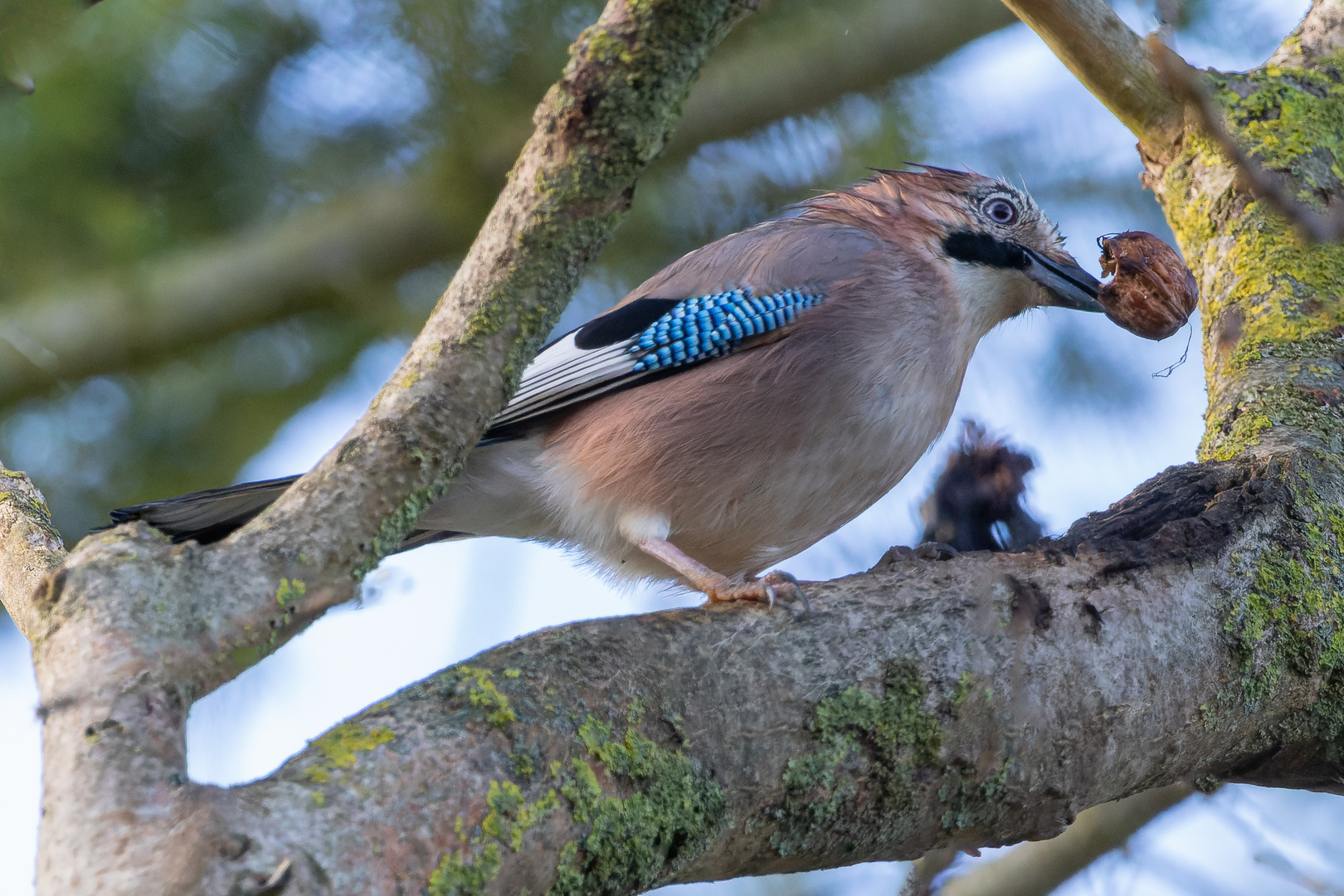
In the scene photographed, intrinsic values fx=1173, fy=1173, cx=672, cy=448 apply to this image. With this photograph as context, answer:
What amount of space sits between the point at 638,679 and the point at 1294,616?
1513 millimetres

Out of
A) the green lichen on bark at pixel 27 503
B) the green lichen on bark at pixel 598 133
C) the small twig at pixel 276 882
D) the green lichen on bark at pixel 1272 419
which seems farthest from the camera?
the green lichen on bark at pixel 1272 419

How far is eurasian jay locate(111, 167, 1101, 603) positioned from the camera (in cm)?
325

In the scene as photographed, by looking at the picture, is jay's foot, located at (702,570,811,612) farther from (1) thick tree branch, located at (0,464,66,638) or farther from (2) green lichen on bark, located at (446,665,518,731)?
(1) thick tree branch, located at (0,464,66,638)

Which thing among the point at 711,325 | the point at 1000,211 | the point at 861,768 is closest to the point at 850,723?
the point at 861,768

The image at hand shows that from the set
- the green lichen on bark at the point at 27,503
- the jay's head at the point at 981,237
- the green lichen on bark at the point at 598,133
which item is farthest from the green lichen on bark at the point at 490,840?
the jay's head at the point at 981,237

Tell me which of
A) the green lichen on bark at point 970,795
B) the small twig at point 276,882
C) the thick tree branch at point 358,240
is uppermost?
the thick tree branch at point 358,240

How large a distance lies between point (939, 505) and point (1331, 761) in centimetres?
112

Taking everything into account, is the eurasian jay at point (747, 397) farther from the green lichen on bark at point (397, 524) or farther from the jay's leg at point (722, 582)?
the green lichen on bark at point (397, 524)

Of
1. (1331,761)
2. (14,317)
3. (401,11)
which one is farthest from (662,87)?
(14,317)

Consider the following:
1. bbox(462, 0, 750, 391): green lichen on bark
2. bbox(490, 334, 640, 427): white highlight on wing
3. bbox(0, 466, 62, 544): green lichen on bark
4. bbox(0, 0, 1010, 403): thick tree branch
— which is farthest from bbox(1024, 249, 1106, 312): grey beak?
bbox(0, 466, 62, 544): green lichen on bark

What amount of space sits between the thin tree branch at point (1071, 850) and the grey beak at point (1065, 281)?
4.82 ft

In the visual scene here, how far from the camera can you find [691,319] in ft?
11.3

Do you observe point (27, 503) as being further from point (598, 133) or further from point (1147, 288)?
point (1147, 288)

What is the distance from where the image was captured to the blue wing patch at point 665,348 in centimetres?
339
